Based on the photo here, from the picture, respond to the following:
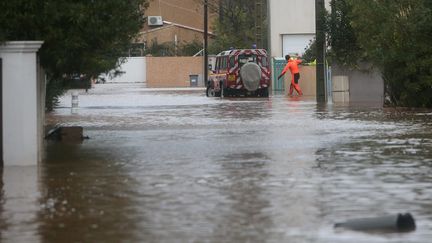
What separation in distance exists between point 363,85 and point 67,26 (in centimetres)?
2229

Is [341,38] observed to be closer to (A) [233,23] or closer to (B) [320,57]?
(B) [320,57]

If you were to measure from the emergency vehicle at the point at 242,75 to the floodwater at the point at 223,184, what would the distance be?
753 inches

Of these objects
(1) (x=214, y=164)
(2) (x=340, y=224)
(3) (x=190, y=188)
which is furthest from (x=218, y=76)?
(2) (x=340, y=224)

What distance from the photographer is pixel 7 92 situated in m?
14.5

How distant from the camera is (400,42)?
2823 cm

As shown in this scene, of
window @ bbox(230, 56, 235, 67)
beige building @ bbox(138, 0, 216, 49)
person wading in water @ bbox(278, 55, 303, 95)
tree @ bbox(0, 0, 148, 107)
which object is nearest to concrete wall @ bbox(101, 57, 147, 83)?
beige building @ bbox(138, 0, 216, 49)

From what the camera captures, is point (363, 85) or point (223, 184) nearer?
point (223, 184)

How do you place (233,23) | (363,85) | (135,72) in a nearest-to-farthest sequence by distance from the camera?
(363,85), (233,23), (135,72)

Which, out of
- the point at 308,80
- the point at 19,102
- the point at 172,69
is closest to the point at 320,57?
the point at 308,80

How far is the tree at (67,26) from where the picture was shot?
48.0 ft

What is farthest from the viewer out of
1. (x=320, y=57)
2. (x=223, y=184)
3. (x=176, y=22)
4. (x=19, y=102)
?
(x=176, y=22)

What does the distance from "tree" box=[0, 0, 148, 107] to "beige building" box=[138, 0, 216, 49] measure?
222ft

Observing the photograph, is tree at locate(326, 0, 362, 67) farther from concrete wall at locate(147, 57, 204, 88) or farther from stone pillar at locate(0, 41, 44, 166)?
concrete wall at locate(147, 57, 204, 88)

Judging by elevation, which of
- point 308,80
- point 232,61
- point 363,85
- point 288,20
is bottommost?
point 363,85
